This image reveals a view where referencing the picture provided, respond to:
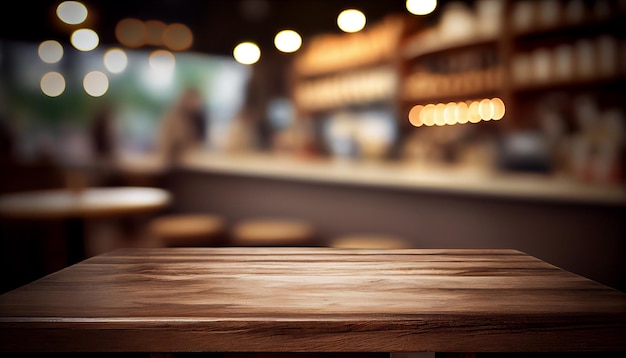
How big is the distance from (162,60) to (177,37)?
20.7 inches

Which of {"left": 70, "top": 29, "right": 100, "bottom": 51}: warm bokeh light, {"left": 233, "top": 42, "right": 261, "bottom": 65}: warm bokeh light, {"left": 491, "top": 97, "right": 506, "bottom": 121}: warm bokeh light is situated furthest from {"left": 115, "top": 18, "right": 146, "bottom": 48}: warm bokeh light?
{"left": 491, "top": 97, "right": 506, "bottom": 121}: warm bokeh light

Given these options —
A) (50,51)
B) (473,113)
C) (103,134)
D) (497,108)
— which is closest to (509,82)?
(497,108)

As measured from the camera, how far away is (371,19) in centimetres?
625

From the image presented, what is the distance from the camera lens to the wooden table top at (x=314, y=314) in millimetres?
1092

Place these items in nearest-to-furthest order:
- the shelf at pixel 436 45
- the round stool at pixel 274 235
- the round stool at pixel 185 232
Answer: the round stool at pixel 274 235 → the round stool at pixel 185 232 → the shelf at pixel 436 45

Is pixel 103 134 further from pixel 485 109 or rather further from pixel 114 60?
pixel 485 109

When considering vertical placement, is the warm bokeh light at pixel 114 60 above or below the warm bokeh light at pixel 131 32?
below

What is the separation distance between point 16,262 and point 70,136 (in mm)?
4605

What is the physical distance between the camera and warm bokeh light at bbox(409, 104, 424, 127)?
5.79 m

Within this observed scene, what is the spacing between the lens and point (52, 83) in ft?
26.7

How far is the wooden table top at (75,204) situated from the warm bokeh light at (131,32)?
165 inches

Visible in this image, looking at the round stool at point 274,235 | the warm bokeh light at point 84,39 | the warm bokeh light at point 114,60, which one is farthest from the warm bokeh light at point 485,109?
the warm bokeh light at point 114,60

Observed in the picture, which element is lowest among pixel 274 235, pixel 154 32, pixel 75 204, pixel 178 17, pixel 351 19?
pixel 274 235

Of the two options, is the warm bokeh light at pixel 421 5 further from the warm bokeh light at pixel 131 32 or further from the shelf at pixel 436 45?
the warm bokeh light at pixel 131 32
